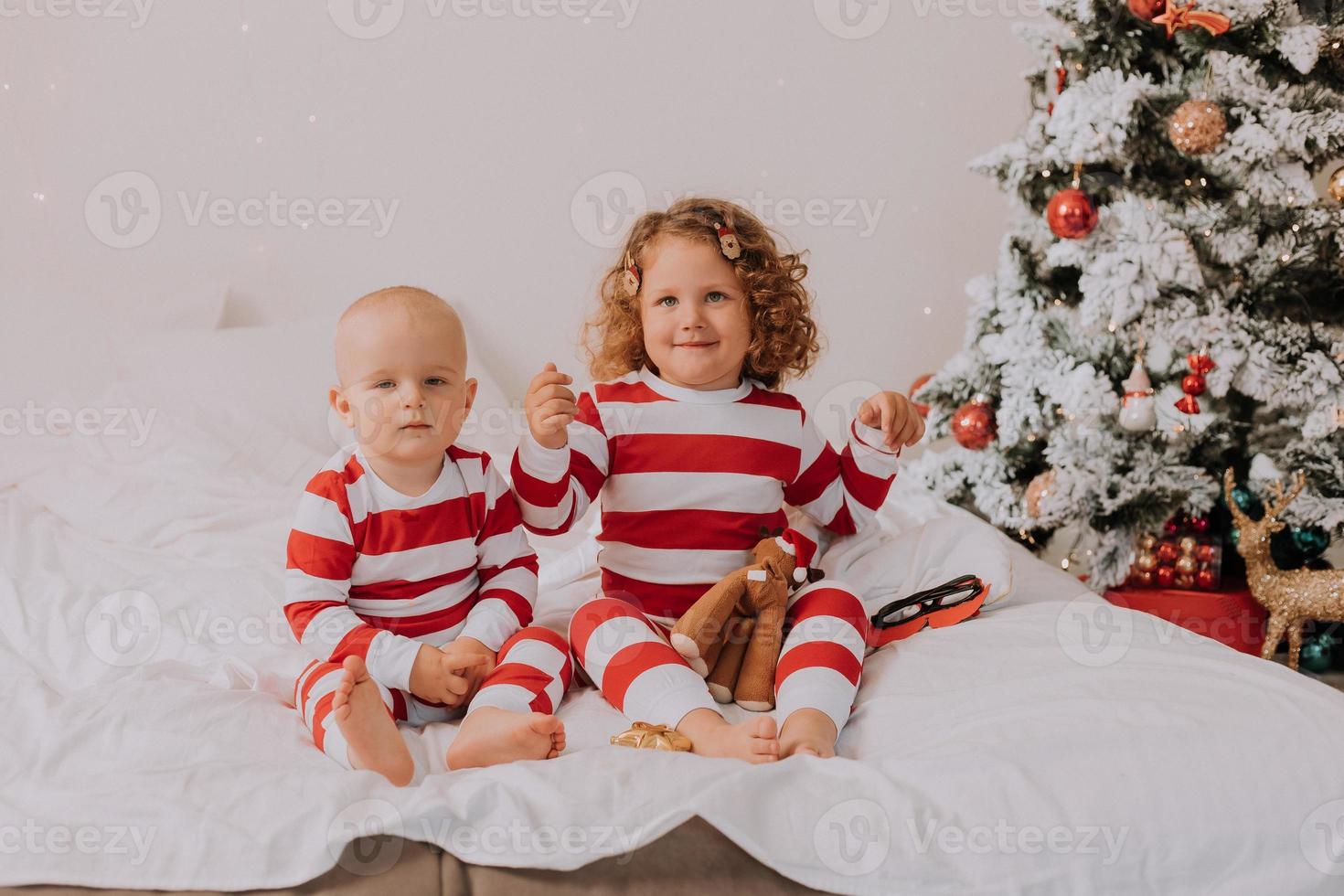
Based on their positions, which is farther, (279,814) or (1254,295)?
(1254,295)

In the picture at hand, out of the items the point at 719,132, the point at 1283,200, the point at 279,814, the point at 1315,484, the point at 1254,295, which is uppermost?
the point at 719,132

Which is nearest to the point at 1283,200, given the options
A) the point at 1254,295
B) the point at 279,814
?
the point at 1254,295

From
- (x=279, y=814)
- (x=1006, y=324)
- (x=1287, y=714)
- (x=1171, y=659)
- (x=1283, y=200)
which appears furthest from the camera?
(x=1006, y=324)

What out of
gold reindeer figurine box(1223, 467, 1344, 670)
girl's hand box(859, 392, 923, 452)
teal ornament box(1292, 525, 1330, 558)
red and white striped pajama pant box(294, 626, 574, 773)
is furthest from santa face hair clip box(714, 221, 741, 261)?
teal ornament box(1292, 525, 1330, 558)

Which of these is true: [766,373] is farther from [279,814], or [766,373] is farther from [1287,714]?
[279,814]

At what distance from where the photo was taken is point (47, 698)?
42.3 inches

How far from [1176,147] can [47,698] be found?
1921mm

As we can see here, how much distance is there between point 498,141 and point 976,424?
129 cm
